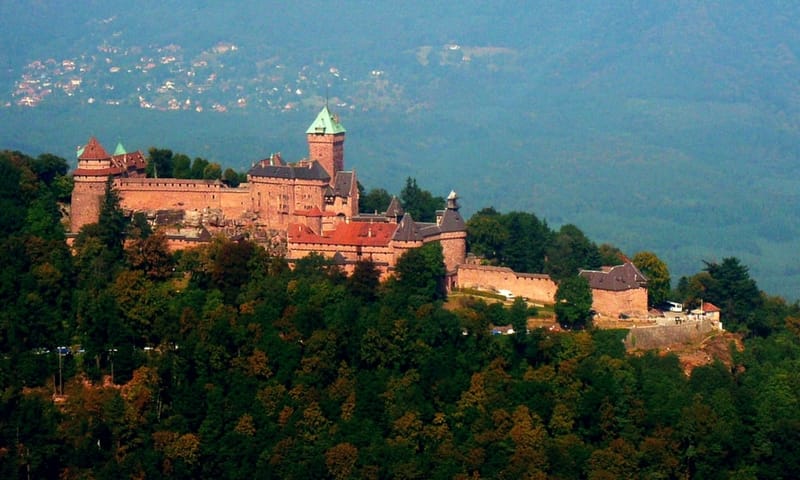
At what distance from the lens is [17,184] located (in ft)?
256

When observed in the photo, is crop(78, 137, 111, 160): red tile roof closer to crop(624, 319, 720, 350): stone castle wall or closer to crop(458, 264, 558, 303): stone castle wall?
crop(458, 264, 558, 303): stone castle wall

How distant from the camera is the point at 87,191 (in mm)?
77750

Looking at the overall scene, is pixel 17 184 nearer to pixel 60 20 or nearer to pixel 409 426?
pixel 409 426

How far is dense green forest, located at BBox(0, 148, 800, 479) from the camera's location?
61062 mm

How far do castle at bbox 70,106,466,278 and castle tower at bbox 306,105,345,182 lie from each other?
4 centimetres

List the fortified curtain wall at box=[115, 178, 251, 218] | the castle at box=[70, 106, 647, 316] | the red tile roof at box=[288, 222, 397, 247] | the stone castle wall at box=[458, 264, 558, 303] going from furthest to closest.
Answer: the fortified curtain wall at box=[115, 178, 251, 218], the stone castle wall at box=[458, 264, 558, 303], the red tile roof at box=[288, 222, 397, 247], the castle at box=[70, 106, 647, 316]

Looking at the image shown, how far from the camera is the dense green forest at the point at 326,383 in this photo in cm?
6106

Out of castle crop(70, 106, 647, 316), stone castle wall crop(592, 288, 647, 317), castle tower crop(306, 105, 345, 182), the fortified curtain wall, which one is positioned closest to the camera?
stone castle wall crop(592, 288, 647, 317)

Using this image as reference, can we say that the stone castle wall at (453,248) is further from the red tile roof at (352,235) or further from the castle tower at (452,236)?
the red tile roof at (352,235)

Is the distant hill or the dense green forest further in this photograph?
the distant hill

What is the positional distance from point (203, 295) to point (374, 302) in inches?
271

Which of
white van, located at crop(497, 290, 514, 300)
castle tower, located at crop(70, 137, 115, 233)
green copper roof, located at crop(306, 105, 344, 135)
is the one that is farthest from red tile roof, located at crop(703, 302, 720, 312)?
castle tower, located at crop(70, 137, 115, 233)

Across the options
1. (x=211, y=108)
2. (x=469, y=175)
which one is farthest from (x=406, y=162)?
(x=211, y=108)

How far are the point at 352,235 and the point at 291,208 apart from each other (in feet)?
11.8
